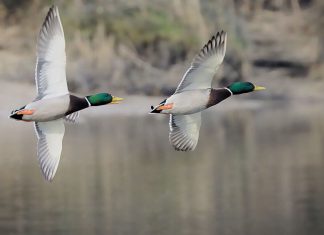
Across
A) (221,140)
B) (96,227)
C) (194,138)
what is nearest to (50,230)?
(96,227)

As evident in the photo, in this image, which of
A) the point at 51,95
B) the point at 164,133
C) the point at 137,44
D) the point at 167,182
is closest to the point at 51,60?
the point at 51,95

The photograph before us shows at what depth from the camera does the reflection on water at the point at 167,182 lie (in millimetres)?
24734

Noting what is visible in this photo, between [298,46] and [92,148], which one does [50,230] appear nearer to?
[92,148]

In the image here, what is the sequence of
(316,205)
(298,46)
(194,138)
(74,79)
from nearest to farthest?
(194,138)
(316,205)
(74,79)
(298,46)

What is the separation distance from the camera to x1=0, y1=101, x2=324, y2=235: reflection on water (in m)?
24.7

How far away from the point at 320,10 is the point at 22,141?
1055 cm

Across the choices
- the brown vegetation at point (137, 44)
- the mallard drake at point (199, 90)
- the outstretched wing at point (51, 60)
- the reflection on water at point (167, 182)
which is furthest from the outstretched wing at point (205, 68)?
the brown vegetation at point (137, 44)

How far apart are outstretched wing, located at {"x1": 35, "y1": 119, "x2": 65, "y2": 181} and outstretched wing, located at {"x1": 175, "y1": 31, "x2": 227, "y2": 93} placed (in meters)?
0.87

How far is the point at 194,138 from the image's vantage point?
8984mm

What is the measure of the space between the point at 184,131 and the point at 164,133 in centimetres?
2437

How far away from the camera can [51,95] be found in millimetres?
8414

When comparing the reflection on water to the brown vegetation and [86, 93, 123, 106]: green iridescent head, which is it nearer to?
the brown vegetation

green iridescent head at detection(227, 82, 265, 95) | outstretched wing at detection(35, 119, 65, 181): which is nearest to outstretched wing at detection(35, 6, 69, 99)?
outstretched wing at detection(35, 119, 65, 181)

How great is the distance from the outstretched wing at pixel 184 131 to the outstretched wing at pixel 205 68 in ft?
1.17
